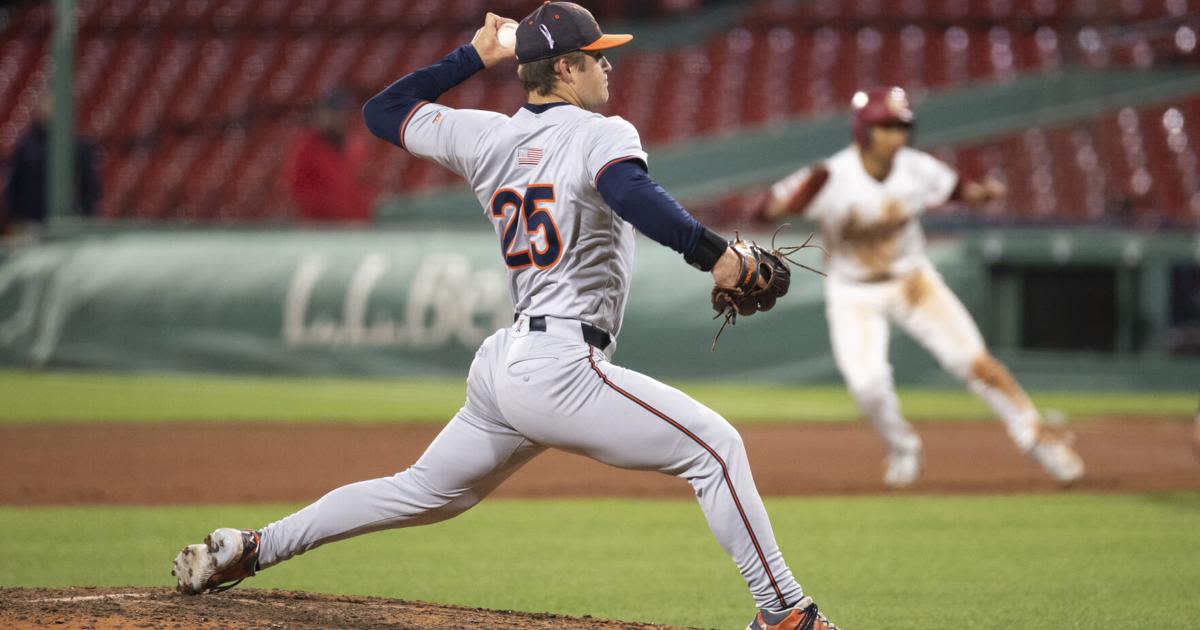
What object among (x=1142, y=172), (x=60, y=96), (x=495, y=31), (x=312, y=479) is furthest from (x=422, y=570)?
(x=1142, y=172)

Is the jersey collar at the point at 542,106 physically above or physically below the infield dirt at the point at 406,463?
above

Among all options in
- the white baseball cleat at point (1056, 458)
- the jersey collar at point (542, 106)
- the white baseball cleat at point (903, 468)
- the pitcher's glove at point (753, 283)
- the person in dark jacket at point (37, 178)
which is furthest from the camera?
the person in dark jacket at point (37, 178)

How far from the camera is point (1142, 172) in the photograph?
55.5 ft

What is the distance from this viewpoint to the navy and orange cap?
366 centimetres

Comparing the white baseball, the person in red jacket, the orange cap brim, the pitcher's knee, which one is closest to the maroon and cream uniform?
the pitcher's knee

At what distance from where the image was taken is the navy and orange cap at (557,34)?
366 centimetres

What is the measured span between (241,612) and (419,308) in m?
9.08

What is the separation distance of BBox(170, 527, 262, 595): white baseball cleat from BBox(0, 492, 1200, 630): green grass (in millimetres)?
820

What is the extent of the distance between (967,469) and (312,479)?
3.79m

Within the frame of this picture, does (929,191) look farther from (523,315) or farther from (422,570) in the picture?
(523,315)

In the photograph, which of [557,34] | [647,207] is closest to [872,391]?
[557,34]

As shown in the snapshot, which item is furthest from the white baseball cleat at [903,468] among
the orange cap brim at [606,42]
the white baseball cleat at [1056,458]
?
the orange cap brim at [606,42]

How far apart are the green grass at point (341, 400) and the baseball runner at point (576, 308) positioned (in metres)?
6.75

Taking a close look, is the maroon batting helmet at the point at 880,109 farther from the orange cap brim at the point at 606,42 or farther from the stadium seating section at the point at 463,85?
the stadium seating section at the point at 463,85
